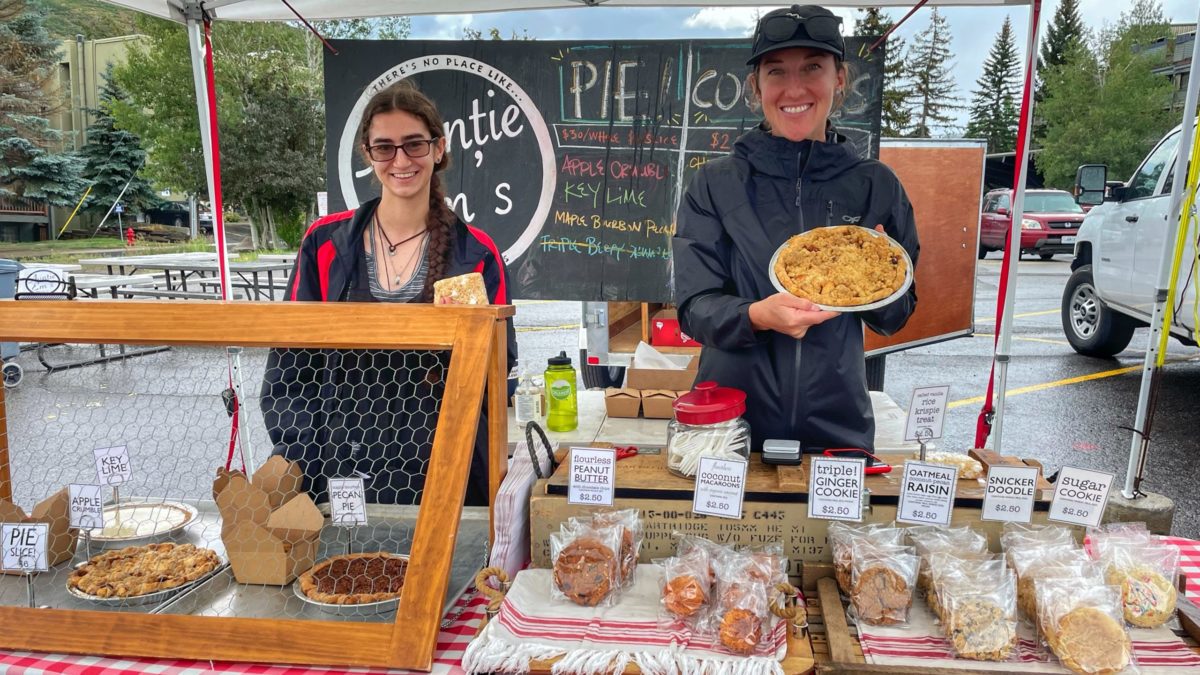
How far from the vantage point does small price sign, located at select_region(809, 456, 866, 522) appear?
1275 millimetres

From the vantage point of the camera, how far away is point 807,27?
1.82m

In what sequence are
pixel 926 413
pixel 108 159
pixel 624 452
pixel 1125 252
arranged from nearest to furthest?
pixel 624 452 < pixel 926 413 < pixel 1125 252 < pixel 108 159

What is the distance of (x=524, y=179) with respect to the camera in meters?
3.51

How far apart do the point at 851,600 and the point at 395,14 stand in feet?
10.6

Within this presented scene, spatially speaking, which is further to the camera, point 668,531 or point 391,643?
point 668,531

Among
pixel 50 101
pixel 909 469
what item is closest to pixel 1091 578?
pixel 909 469

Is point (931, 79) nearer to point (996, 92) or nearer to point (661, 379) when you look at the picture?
point (996, 92)

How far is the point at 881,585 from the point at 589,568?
495 mm

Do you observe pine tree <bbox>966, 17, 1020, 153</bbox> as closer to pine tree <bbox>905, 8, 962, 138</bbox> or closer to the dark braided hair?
pine tree <bbox>905, 8, 962, 138</bbox>

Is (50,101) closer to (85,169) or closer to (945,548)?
(85,169)

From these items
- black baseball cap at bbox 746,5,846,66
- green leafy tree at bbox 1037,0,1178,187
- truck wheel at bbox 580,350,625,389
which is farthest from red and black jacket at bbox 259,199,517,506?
green leafy tree at bbox 1037,0,1178,187

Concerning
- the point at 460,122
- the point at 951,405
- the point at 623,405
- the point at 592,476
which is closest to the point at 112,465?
the point at 592,476

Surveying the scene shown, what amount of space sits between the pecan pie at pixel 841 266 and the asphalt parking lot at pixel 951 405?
156 centimetres

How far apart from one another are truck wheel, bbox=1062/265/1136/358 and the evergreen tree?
36.9 m
